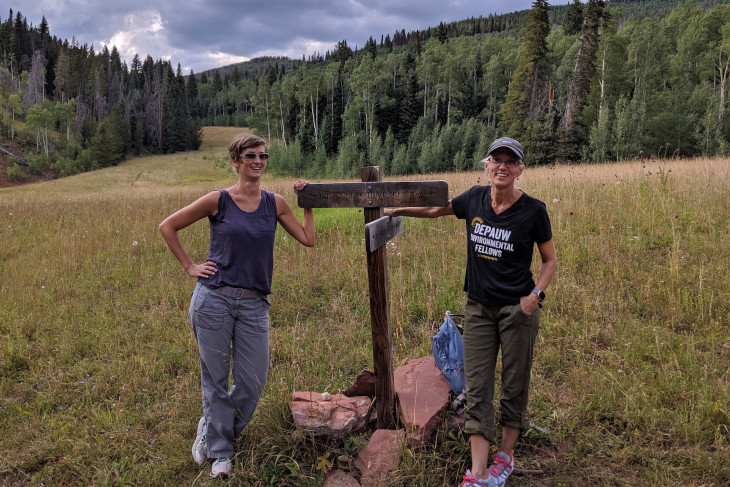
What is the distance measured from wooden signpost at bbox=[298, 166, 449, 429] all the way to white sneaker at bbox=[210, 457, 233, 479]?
1.03m

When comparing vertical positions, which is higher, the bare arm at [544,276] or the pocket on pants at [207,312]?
the bare arm at [544,276]

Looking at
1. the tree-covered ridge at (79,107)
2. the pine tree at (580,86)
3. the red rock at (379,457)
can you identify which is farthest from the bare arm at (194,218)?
the tree-covered ridge at (79,107)

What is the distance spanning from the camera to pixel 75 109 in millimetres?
71375

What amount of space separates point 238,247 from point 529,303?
5.69 ft

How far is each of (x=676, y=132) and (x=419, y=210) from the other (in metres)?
38.5

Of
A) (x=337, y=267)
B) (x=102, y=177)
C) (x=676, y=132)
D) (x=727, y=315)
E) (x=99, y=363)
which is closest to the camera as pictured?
(x=727, y=315)

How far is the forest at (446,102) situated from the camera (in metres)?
32.8

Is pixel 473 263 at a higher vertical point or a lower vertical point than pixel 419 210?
lower

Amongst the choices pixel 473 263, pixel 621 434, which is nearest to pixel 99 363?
pixel 473 263

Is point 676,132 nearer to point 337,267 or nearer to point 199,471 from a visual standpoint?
point 337,267

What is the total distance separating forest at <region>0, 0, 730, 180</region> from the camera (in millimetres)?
32844

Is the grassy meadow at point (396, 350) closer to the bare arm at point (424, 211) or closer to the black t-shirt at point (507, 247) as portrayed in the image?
the black t-shirt at point (507, 247)

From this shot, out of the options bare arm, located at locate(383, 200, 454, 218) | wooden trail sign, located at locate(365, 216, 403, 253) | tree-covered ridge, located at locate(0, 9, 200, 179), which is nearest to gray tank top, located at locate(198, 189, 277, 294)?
wooden trail sign, located at locate(365, 216, 403, 253)

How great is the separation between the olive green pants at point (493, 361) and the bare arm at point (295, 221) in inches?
47.6
